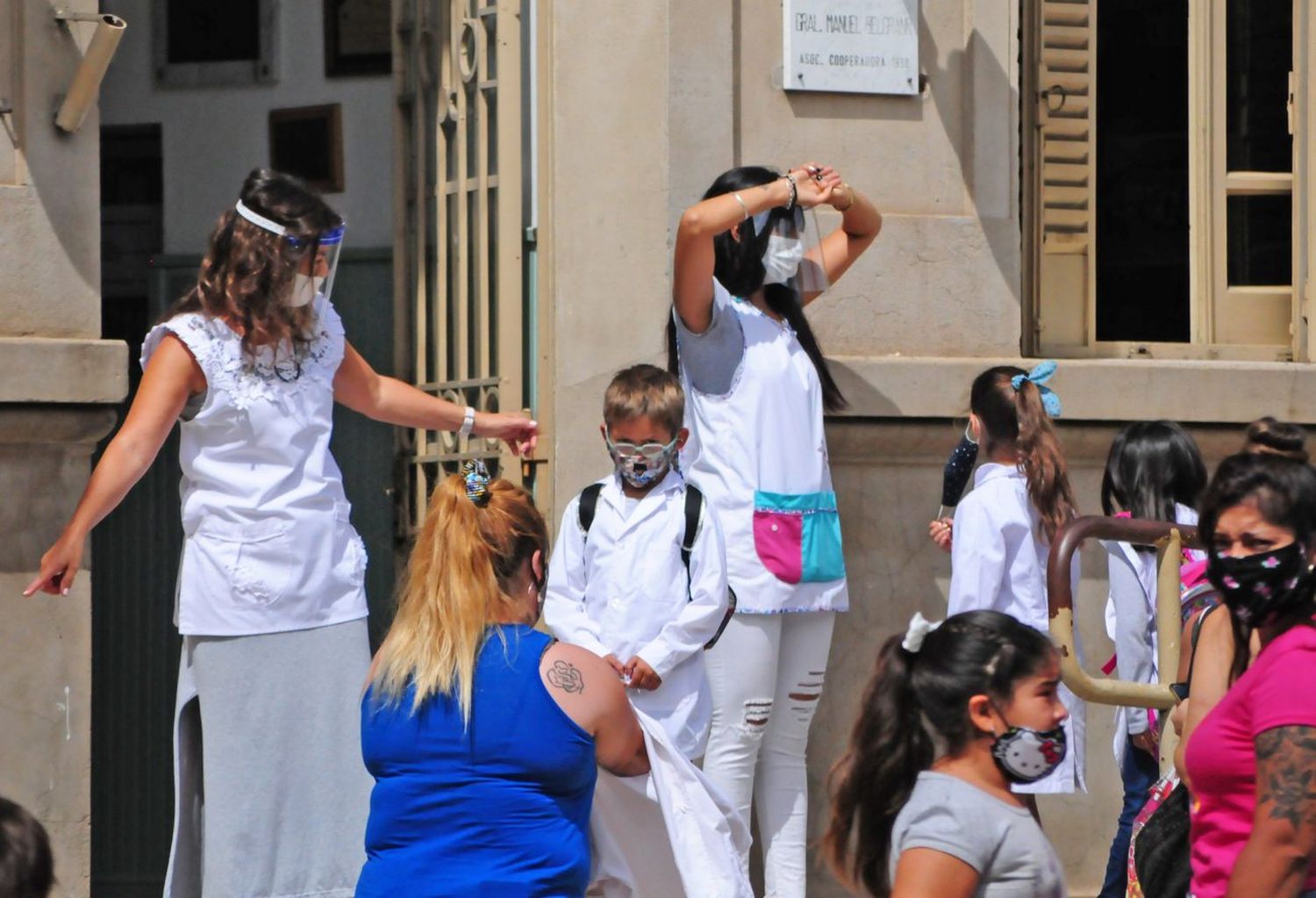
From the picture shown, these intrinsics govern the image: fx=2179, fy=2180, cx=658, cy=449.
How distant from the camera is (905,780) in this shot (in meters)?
3.70

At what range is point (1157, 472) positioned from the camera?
620cm

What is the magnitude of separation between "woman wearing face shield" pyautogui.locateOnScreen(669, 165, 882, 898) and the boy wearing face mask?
0.34m

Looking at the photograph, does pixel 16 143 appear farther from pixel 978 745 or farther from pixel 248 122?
pixel 978 745

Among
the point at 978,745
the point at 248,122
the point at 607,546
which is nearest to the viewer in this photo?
the point at 978,745

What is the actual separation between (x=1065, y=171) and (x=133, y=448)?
3880 mm

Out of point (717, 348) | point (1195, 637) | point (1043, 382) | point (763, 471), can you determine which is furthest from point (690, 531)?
point (1195, 637)

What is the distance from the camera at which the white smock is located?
20.1ft

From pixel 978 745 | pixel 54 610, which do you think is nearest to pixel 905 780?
pixel 978 745

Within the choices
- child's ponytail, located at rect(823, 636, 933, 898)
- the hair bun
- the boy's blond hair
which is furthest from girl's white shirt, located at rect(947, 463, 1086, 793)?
child's ponytail, located at rect(823, 636, 933, 898)

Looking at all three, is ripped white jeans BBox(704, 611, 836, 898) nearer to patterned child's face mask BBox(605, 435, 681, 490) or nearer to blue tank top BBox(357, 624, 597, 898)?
patterned child's face mask BBox(605, 435, 681, 490)

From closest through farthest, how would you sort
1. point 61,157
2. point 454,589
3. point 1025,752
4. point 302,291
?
point 1025,752
point 454,589
point 302,291
point 61,157

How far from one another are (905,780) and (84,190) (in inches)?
152

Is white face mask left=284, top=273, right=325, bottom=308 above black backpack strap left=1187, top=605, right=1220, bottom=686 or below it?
above

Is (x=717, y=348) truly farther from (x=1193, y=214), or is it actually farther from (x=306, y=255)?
(x=1193, y=214)
